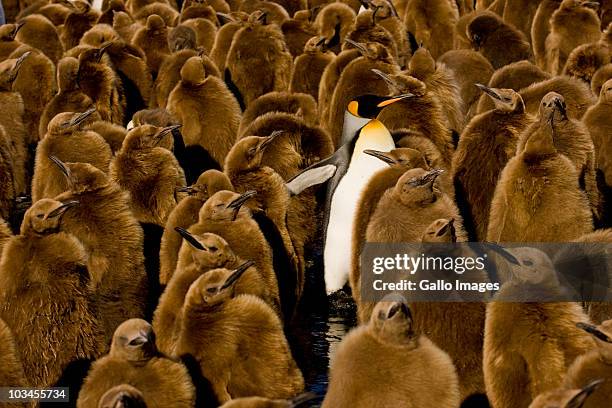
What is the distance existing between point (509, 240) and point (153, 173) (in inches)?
70.2

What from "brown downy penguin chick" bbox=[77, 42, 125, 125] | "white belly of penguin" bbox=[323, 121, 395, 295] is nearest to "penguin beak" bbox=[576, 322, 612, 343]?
"white belly of penguin" bbox=[323, 121, 395, 295]

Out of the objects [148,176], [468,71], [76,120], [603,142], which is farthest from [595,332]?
[468,71]

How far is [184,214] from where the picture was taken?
5.75 metres

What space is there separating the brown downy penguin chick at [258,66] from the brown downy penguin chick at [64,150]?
2.93 meters

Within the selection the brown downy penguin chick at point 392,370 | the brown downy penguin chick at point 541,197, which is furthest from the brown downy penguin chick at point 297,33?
the brown downy penguin chick at point 392,370

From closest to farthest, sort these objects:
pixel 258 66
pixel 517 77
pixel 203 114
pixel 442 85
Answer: pixel 203 114
pixel 442 85
pixel 517 77
pixel 258 66

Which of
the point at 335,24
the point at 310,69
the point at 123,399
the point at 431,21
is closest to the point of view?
the point at 123,399

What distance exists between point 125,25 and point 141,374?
8293 mm

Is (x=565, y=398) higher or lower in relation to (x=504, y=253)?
lower

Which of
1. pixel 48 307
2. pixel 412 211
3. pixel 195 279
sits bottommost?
pixel 48 307

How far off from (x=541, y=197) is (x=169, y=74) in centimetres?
432

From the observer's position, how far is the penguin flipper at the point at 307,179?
6272mm

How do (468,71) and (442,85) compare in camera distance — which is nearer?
(442,85)

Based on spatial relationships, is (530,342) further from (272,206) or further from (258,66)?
(258,66)
